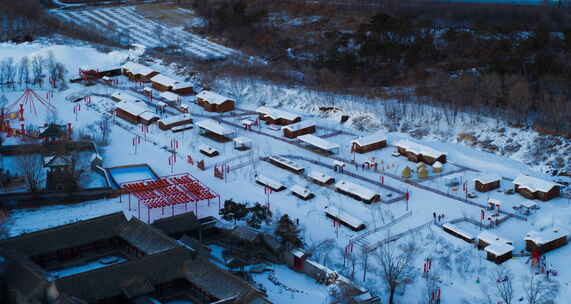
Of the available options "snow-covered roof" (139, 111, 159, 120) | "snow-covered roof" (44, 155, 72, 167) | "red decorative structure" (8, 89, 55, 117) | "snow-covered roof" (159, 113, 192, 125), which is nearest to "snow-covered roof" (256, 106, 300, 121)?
"snow-covered roof" (159, 113, 192, 125)

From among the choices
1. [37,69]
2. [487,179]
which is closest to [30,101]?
[37,69]

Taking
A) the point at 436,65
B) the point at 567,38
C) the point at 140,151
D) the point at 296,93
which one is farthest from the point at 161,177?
the point at 567,38

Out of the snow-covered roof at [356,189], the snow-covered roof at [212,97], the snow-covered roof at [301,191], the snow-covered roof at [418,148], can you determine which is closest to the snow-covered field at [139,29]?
the snow-covered roof at [212,97]

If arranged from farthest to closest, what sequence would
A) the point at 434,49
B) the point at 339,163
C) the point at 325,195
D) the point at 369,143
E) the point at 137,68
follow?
the point at 434,49 < the point at 137,68 < the point at 369,143 < the point at 339,163 < the point at 325,195

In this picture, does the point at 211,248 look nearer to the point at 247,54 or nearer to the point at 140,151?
the point at 140,151

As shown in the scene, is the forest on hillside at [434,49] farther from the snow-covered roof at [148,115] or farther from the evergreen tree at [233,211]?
the evergreen tree at [233,211]

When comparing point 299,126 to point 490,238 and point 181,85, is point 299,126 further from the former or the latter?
point 490,238
